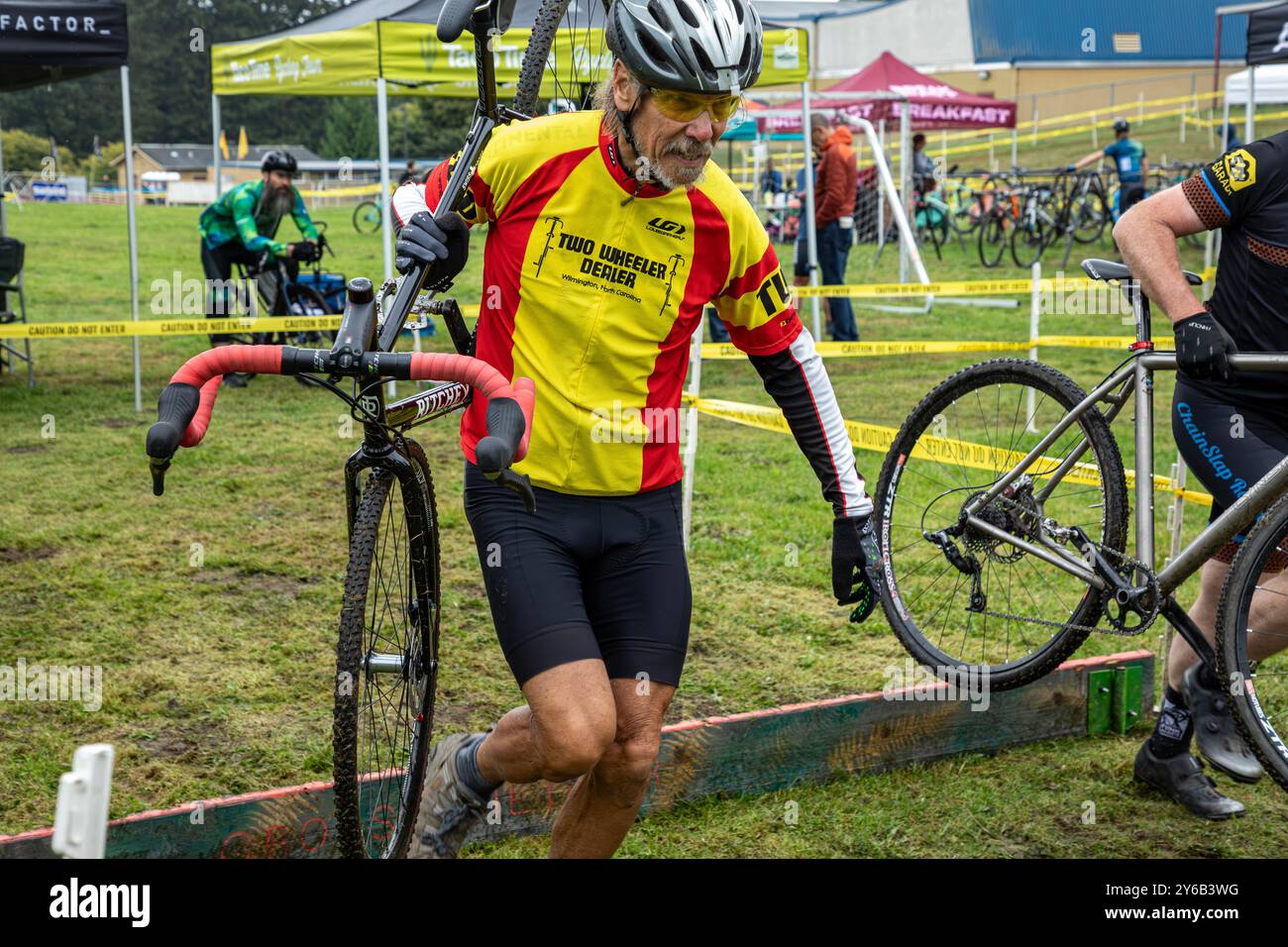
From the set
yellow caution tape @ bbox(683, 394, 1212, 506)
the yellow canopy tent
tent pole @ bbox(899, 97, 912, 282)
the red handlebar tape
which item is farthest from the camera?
tent pole @ bbox(899, 97, 912, 282)

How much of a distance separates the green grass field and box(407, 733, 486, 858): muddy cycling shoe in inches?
16.6

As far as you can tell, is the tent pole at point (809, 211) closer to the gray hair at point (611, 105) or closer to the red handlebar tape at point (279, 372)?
the gray hair at point (611, 105)

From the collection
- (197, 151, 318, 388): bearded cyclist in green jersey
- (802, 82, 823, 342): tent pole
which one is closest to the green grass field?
(197, 151, 318, 388): bearded cyclist in green jersey

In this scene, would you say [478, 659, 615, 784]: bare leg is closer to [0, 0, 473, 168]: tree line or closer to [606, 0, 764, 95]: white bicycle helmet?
[606, 0, 764, 95]: white bicycle helmet

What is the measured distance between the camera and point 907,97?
20.7m

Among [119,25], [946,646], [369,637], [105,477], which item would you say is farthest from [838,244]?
[369,637]

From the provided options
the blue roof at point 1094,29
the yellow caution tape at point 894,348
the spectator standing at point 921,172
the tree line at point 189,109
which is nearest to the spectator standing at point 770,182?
the spectator standing at point 921,172

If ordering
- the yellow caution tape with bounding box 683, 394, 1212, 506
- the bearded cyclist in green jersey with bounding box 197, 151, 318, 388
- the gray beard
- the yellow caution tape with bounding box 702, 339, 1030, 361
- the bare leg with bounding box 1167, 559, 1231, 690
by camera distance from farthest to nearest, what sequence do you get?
the gray beard
the bearded cyclist in green jersey with bounding box 197, 151, 318, 388
the yellow caution tape with bounding box 702, 339, 1030, 361
the yellow caution tape with bounding box 683, 394, 1212, 506
the bare leg with bounding box 1167, 559, 1231, 690

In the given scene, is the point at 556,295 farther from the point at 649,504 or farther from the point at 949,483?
the point at 949,483

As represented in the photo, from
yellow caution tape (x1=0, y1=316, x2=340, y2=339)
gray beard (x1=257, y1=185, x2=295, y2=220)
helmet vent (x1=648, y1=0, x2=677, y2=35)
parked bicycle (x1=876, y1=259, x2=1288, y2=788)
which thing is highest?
gray beard (x1=257, y1=185, x2=295, y2=220)

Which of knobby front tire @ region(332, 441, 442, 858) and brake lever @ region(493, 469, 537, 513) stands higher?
brake lever @ region(493, 469, 537, 513)

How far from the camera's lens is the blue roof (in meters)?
51.1

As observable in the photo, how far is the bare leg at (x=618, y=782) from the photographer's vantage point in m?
3.37

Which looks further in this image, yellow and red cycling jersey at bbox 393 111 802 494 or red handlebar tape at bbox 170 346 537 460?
→ yellow and red cycling jersey at bbox 393 111 802 494
